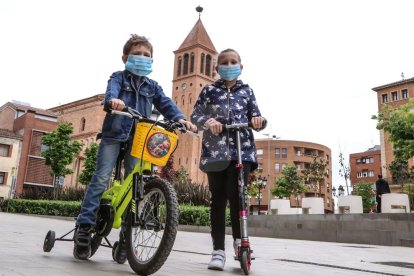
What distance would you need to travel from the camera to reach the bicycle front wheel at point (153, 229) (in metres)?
2.57

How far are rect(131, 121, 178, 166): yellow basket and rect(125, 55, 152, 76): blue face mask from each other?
0.64m

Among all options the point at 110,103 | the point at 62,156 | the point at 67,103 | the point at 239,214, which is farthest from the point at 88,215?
the point at 67,103

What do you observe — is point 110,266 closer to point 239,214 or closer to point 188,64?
point 239,214

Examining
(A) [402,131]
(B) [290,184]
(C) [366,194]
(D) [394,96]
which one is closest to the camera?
(A) [402,131]

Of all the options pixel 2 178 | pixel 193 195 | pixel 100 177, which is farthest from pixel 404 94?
pixel 100 177

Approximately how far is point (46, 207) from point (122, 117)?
829 inches

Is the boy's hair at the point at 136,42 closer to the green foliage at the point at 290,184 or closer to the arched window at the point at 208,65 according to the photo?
the green foliage at the point at 290,184

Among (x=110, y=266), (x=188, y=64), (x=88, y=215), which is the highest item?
(x=188, y=64)

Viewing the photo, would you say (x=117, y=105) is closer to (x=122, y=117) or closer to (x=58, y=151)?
(x=122, y=117)

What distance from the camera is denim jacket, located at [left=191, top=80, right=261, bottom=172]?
3.47 meters

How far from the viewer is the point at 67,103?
61906 millimetres

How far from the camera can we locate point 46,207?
2241 cm

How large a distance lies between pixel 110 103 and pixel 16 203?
2665 centimetres

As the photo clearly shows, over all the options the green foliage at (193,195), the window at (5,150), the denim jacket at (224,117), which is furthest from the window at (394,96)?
the denim jacket at (224,117)
